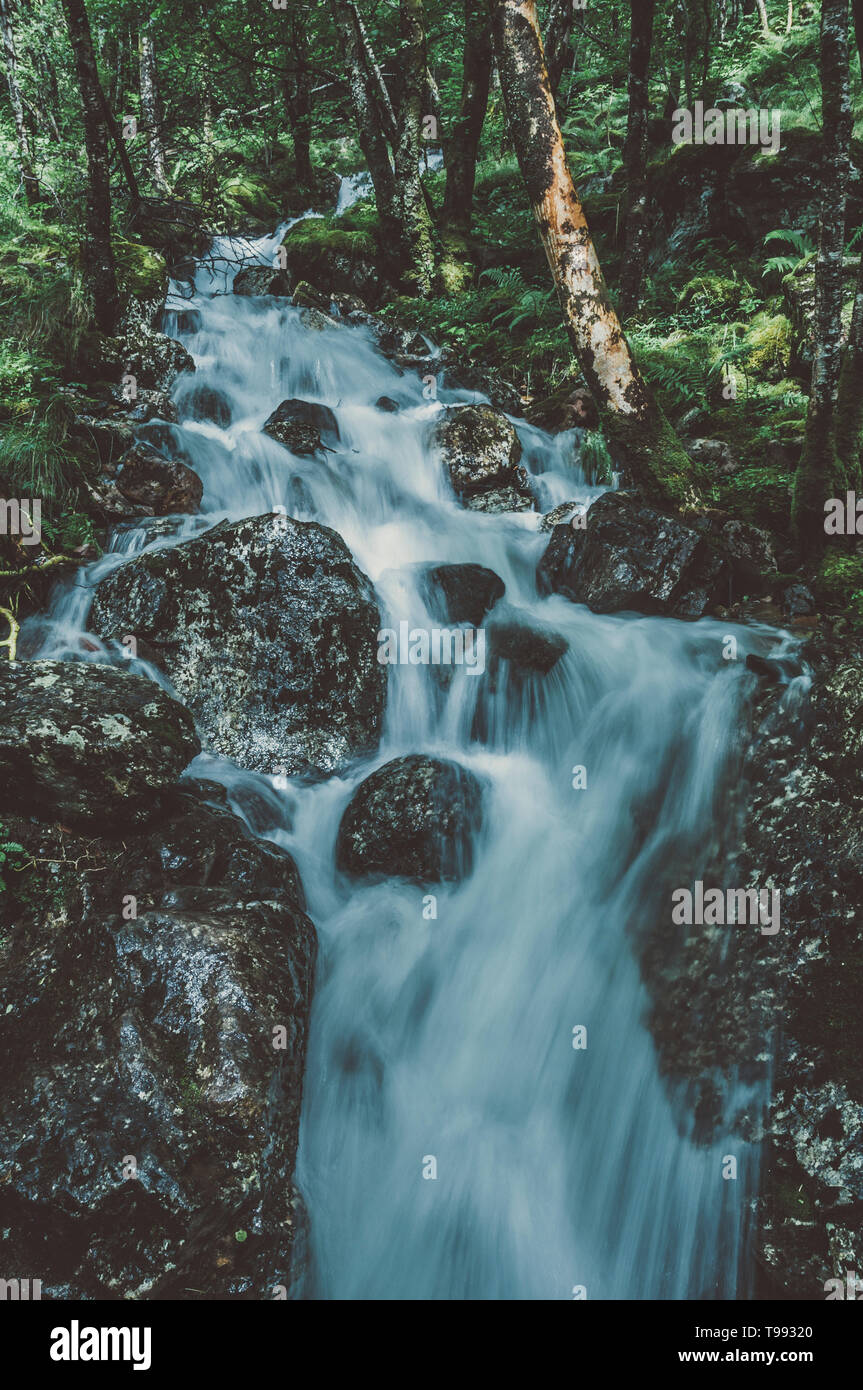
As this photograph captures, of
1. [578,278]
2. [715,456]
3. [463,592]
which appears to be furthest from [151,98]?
[463,592]

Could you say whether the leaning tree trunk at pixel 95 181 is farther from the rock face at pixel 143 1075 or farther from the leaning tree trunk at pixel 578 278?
the rock face at pixel 143 1075

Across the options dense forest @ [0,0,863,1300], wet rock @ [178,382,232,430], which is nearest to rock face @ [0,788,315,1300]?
dense forest @ [0,0,863,1300]

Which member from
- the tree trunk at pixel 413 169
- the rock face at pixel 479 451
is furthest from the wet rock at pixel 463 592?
the tree trunk at pixel 413 169

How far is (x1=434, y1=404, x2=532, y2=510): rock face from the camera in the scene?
9.42 metres

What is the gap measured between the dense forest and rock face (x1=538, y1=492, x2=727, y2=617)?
36 millimetres

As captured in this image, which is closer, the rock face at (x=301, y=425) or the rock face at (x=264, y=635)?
the rock face at (x=264, y=635)

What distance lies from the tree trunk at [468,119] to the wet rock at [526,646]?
1114 cm

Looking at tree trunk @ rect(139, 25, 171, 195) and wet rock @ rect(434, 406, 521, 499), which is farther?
tree trunk @ rect(139, 25, 171, 195)

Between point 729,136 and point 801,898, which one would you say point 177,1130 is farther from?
point 729,136

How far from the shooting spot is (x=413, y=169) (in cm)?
1352

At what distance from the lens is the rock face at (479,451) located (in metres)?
9.42

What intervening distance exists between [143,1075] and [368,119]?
14.6 meters

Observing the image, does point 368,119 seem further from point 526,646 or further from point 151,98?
point 526,646

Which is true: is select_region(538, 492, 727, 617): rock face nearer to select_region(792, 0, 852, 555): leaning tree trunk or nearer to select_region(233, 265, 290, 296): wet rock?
select_region(792, 0, 852, 555): leaning tree trunk
